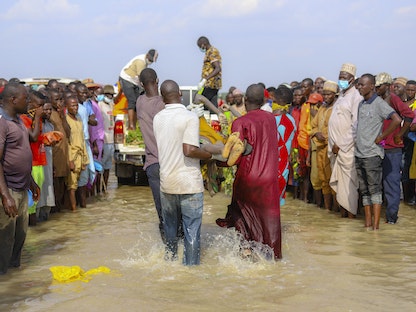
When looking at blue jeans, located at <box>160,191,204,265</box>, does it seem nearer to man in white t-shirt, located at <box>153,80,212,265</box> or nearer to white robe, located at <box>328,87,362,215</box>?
man in white t-shirt, located at <box>153,80,212,265</box>

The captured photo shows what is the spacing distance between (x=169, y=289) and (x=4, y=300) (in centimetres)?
145

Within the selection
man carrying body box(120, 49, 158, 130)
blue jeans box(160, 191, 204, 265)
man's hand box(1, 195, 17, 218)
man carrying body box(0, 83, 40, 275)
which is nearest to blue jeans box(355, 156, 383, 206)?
blue jeans box(160, 191, 204, 265)

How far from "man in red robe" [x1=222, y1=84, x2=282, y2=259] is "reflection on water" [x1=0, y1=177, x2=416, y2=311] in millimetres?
254

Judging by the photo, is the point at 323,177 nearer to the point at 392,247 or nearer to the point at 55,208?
the point at 392,247

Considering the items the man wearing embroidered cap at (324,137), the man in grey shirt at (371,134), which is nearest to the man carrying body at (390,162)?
the man in grey shirt at (371,134)

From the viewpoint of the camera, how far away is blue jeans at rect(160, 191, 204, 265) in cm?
623

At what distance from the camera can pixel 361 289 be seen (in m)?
5.86

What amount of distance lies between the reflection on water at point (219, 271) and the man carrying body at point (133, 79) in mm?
3294

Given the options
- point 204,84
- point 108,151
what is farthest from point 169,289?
point 204,84

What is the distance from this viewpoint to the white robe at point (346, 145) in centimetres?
909

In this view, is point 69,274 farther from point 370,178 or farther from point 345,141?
point 345,141

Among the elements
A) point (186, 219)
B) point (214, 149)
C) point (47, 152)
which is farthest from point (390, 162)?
point (47, 152)

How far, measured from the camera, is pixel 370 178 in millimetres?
8484

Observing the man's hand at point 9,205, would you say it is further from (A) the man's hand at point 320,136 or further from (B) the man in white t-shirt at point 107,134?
(B) the man in white t-shirt at point 107,134
